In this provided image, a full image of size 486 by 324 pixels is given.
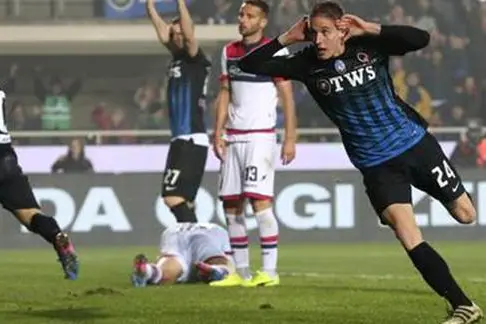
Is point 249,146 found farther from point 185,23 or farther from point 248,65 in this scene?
point 248,65

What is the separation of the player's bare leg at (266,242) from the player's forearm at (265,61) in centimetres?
298

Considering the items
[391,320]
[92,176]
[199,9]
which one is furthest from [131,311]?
[199,9]

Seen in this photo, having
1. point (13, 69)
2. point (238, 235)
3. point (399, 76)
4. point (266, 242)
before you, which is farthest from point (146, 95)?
point (266, 242)

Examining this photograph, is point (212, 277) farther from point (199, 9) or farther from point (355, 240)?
point (199, 9)

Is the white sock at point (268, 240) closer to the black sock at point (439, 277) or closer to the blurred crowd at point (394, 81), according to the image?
the black sock at point (439, 277)

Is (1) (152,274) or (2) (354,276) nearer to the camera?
(1) (152,274)

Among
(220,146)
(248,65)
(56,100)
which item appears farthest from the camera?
(56,100)

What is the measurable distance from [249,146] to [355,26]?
3.88 metres

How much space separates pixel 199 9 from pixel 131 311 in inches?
656

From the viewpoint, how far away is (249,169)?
43.8 ft

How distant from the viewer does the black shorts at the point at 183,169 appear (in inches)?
598

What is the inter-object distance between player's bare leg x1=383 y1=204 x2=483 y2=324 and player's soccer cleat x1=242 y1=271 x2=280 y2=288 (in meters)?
3.47

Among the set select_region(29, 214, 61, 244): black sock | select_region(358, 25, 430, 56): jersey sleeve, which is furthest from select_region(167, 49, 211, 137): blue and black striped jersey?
select_region(358, 25, 430, 56): jersey sleeve

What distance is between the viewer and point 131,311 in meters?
10.5
